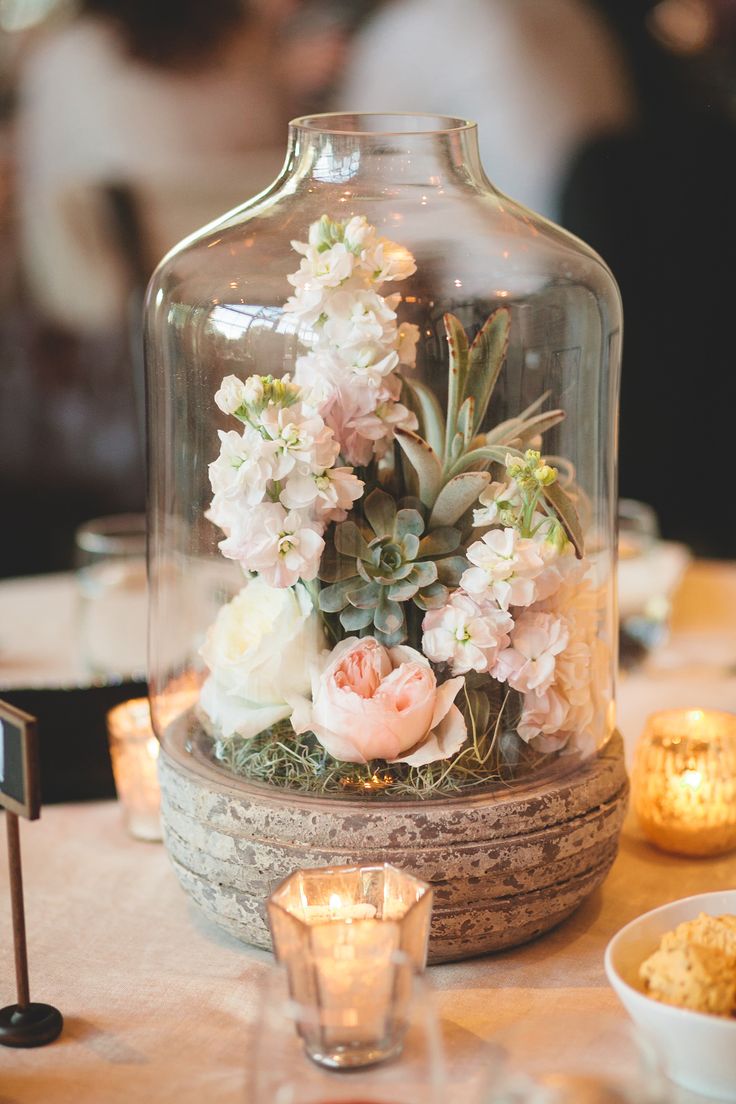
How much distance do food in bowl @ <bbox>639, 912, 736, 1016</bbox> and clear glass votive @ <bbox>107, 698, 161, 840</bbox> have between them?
0.48 metres

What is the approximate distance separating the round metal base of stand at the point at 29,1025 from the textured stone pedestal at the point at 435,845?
138 millimetres

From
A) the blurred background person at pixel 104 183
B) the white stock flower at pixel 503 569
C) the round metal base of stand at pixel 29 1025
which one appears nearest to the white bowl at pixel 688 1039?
the white stock flower at pixel 503 569

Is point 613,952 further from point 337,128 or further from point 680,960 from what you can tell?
point 337,128

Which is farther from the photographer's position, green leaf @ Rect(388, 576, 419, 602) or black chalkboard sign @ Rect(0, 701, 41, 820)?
green leaf @ Rect(388, 576, 419, 602)

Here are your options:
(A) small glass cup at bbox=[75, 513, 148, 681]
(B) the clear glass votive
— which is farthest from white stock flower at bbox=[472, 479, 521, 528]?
(A) small glass cup at bbox=[75, 513, 148, 681]

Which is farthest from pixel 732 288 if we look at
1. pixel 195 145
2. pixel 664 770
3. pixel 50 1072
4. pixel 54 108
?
pixel 50 1072

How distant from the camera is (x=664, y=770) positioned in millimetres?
1023

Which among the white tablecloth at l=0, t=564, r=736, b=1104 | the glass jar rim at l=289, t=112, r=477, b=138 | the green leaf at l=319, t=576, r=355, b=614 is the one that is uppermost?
the glass jar rim at l=289, t=112, r=477, b=138

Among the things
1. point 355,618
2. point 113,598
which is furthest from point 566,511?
point 113,598

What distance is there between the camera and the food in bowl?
0.69 m

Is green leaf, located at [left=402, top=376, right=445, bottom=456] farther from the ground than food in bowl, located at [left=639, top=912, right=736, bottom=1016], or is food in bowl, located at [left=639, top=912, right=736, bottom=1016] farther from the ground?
green leaf, located at [left=402, top=376, right=445, bottom=456]

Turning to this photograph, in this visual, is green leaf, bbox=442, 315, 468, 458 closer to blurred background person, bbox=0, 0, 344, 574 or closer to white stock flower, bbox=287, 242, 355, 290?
white stock flower, bbox=287, 242, 355, 290

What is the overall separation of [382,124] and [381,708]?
0.43 meters

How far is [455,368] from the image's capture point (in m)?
0.87
